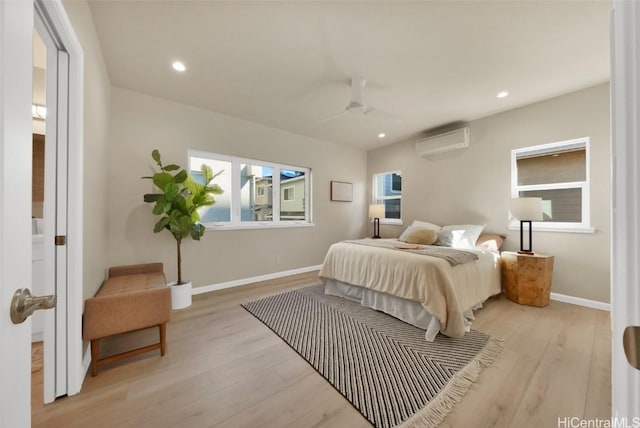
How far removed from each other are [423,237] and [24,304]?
11.5 feet

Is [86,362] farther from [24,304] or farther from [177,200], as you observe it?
[24,304]

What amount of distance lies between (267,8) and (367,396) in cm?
273

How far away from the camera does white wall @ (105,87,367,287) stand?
9.14ft

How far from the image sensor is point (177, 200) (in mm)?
2691

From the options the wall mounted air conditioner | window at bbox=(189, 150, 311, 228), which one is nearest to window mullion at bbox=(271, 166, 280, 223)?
window at bbox=(189, 150, 311, 228)

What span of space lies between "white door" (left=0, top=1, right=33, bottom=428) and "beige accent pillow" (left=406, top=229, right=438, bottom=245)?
136 inches

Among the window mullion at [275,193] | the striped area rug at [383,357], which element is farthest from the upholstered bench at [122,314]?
the window mullion at [275,193]

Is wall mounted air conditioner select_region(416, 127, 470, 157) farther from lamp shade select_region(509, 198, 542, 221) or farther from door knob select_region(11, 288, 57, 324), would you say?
door knob select_region(11, 288, 57, 324)

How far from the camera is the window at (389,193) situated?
492 cm

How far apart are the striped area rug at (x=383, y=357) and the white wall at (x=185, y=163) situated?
114 centimetres

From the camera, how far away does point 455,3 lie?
5.51ft

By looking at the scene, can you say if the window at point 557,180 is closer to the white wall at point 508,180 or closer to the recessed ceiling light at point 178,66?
the white wall at point 508,180

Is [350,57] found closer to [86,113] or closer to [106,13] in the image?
[106,13]

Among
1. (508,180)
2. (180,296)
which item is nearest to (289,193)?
(180,296)
